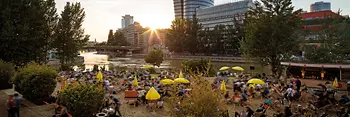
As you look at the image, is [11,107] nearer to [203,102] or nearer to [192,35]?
[203,102]

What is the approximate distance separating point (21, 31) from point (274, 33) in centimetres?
2468

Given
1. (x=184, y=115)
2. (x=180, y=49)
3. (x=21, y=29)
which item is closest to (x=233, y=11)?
(x=180, y=49)

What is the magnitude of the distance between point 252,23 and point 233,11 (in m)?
89.9

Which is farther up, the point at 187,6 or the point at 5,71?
the point at 187,6

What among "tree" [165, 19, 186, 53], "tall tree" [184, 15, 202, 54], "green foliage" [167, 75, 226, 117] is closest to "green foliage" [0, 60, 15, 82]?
"green foliage" [167, 75, 226, 117]

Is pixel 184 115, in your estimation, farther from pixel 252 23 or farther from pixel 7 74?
pixel 252 23

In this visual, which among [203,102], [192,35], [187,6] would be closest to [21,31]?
[203,102]

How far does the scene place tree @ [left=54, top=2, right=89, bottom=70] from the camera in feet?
109

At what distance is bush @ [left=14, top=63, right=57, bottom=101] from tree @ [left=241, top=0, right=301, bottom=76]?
A: 69.5 ft

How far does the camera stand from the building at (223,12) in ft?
358

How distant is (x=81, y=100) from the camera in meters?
9.58

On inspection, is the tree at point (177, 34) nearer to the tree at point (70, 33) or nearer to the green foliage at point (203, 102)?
the tree at point (70, 33)

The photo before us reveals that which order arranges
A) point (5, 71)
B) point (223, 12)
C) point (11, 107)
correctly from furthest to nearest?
point (223, 12) → point (5, 71) → point (11, 107)

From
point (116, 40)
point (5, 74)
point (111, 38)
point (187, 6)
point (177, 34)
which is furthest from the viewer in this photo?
point (187, 6)
